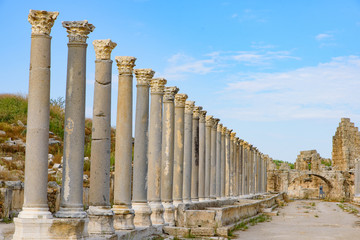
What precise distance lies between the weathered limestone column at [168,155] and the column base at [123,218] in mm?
3991

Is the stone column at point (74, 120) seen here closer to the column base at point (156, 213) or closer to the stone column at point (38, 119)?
the stone column at point (38, 119)

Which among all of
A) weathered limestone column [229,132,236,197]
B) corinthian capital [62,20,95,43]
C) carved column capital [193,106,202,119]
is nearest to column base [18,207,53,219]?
corinthian capital [62,20,95,43]

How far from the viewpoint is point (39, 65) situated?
9.32 m

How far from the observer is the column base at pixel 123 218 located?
40.1 feet

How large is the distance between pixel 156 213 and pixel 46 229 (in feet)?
21.6

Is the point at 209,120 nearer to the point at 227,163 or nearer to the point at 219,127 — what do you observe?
the point at 219,127

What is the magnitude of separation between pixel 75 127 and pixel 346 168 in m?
54.6

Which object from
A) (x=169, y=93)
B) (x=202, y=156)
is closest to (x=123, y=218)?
(x=169, y=93)

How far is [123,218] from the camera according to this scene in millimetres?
12297

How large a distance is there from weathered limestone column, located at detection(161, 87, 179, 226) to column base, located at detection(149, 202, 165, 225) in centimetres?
88

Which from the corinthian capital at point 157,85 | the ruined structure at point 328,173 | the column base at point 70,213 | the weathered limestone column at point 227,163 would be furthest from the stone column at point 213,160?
the ruined structure at point 328,173

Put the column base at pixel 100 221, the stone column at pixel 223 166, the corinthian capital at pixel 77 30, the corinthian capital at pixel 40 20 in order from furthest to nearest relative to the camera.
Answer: the stone column at pixel 223 166, the column base at pixel 100 221, the corinthian capital at pixel 77 30, the corinthian capital at pixel 40 20

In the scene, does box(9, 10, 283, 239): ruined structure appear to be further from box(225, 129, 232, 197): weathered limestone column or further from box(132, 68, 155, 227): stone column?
box(225, 129, 232, 197): weathered limestone column

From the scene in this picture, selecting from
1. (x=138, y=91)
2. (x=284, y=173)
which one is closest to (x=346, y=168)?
(x=284, y=173)
